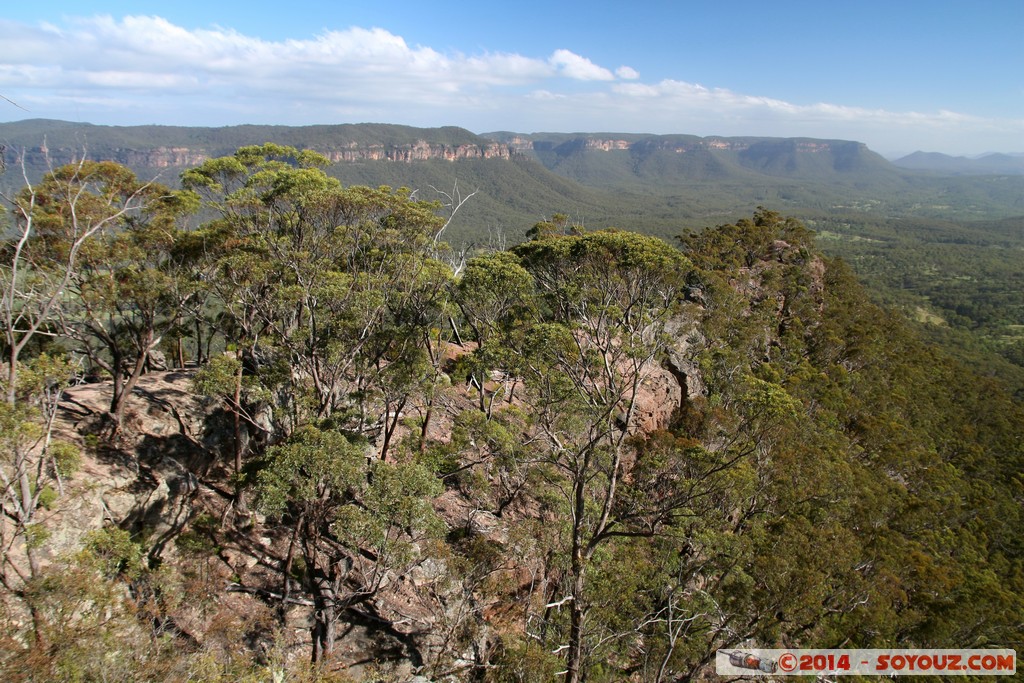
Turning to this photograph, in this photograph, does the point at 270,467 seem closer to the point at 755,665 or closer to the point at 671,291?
the point at 755,665

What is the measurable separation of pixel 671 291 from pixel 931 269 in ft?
479

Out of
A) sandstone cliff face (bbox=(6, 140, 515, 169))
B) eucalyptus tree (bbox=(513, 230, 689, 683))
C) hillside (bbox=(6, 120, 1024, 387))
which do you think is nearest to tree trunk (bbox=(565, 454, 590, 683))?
eucalyptus tree (bbox=(513, 230, 689, 683))

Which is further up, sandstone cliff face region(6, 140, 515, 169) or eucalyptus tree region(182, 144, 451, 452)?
sandstone cliff face region(6, 140, 515, 169)

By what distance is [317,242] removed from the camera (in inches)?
623

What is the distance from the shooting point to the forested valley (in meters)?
10.2

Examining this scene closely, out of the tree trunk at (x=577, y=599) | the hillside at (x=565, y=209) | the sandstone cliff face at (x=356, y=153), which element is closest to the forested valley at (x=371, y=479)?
the tree trunk at (x=577, y=599)

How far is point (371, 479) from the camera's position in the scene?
1155 centimetres

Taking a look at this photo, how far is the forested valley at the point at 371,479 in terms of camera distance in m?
10.2

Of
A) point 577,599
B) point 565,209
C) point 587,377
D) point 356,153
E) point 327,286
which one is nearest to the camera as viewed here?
point 577,599

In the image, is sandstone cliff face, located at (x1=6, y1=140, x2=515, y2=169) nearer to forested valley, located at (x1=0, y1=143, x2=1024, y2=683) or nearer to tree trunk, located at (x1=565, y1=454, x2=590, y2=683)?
forested valley, located at (x1=0, y1=143, x2=1024, y2=683)

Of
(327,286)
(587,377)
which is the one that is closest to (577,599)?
(587,377)

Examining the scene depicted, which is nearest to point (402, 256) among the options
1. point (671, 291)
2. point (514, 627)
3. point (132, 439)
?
point (132, 439)

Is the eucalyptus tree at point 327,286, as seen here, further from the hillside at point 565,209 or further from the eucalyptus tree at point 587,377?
the hillside at point 565,209

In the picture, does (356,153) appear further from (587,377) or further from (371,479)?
(371,479)
